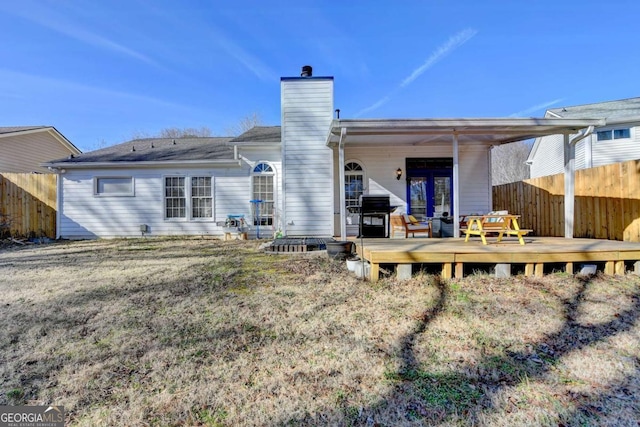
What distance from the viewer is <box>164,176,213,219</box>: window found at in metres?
10.5

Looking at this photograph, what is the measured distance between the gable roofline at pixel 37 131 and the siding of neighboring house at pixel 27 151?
0.46 ft

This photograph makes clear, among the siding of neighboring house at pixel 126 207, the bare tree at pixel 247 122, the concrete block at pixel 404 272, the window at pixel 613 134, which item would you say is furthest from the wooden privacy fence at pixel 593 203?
the bare tree at pixel 247 122

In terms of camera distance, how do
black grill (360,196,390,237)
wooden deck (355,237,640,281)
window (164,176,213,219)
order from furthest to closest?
window (164,176,213,219), black grill (360,196,390,237), wooden deck (355,237,640,281)

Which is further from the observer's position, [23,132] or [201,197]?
[23,132]

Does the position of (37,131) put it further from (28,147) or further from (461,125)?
(461,125)

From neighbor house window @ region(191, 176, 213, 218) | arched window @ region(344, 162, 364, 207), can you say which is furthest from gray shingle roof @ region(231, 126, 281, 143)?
arched window @ region(344, 162, 364, 207)

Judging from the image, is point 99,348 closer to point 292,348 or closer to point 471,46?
point 292,348

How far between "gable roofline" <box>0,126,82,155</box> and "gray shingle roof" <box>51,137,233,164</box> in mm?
4902

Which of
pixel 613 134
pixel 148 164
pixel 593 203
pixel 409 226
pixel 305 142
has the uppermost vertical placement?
pixel 613 134

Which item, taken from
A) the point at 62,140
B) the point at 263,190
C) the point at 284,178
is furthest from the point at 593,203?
the point at 62,140

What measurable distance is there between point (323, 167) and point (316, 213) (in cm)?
135

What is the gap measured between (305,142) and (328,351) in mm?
7224

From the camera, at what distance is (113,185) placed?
416 inches

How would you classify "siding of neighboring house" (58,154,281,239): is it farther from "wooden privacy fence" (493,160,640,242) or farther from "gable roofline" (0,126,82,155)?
"wooden privacy fence" (493,160,640,242)
